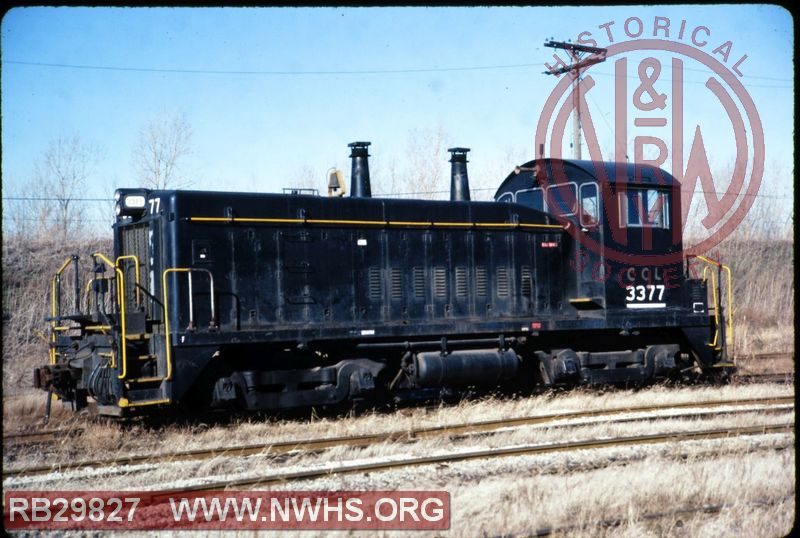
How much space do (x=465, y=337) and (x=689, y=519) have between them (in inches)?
253

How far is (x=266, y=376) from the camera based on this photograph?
1132cm

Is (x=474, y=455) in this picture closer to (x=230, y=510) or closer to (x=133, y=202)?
(x=230, y=510)

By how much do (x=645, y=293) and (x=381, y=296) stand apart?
15.6ft

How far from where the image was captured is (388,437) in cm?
1021

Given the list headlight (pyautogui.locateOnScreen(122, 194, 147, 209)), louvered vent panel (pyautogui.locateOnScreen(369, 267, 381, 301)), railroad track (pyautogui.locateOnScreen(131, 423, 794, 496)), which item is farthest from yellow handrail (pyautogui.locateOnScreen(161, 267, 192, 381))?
railroad track (pyautogui.locateOnScreen(131, 423, 794, 496))

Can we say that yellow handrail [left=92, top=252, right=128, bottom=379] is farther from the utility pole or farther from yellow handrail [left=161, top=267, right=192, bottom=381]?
the utility pole

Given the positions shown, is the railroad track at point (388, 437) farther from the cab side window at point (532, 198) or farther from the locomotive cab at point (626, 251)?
the cab side window at point (532, 198)

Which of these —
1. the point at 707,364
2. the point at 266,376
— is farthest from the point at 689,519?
the point at 707,364

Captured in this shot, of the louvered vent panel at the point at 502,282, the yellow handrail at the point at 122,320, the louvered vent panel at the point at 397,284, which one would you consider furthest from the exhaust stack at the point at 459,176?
the yellow handrail at the point at 122,320

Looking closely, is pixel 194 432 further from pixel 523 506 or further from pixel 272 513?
pixel 523 506

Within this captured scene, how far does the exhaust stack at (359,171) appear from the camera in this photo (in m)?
13.2

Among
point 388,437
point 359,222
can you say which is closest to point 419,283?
point 359,222

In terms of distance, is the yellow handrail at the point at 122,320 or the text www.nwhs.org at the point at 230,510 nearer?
the text www.nwhs.org at the point at 230,510

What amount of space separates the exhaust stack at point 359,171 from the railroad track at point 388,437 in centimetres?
417
